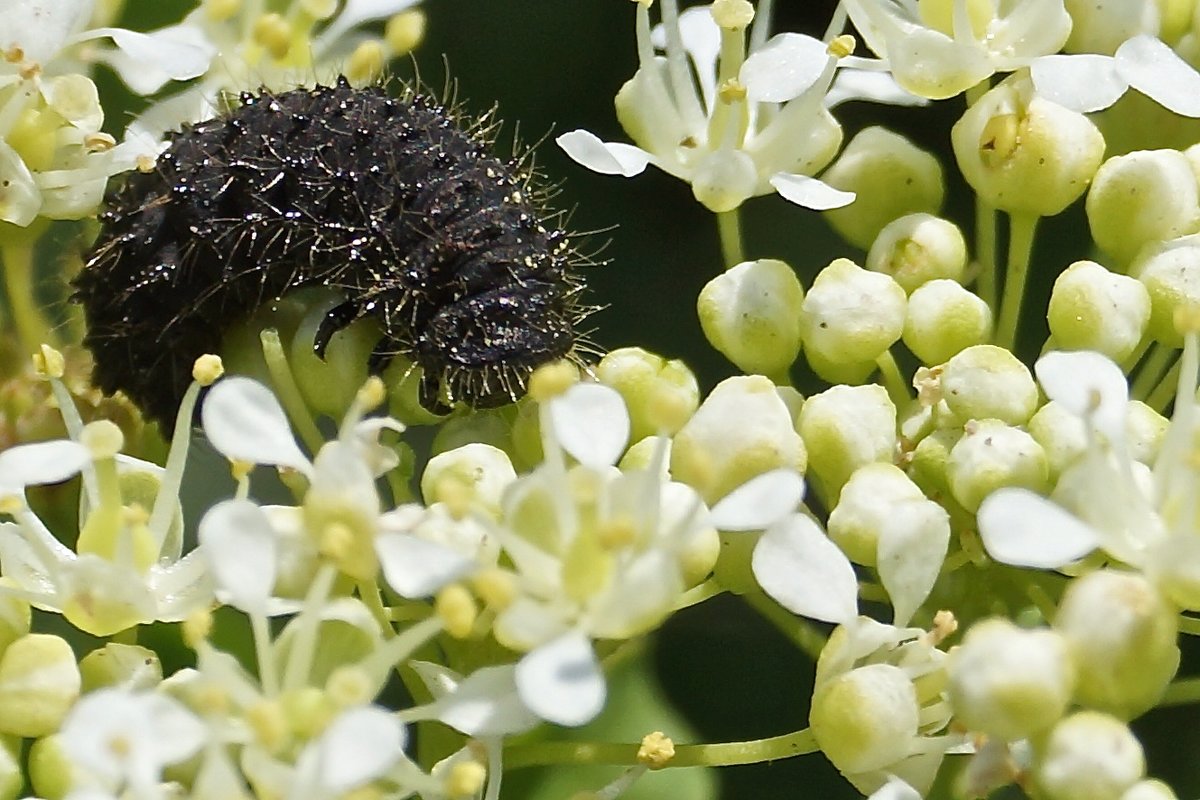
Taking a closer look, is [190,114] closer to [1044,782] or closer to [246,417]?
[246,417]

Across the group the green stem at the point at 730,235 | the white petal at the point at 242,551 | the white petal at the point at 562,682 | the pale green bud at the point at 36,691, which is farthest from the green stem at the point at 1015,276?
the pale green bud at the point at 36,691

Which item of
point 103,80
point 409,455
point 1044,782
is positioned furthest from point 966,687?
point 103,80

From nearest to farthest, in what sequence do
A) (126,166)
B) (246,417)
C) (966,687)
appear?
(966,687)
(246,417)
(126,166)

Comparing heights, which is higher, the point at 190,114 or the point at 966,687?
the point at 190,114

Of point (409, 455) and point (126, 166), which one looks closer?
point (409, 455)

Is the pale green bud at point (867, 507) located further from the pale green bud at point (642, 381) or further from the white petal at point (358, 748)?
the white petal at point (358, 748)

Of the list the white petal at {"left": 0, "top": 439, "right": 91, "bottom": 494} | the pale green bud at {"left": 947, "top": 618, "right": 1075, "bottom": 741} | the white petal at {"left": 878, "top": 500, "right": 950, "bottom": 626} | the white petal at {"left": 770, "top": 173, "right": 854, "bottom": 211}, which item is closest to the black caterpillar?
the white petal at {"left": 770, "top": 173, "right": 854, "bottom": 211}

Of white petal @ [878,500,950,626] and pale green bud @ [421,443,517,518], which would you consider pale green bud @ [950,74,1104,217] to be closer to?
white petal @ [878,500,950,626]
